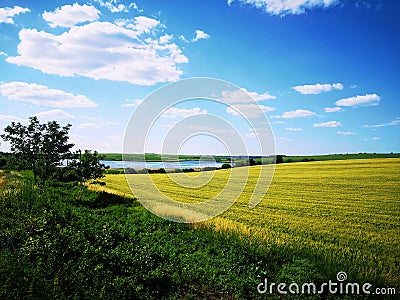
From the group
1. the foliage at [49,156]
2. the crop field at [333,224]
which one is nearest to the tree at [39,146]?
the foliage at [49,156]

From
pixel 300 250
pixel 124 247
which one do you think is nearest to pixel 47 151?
pixel 124 247

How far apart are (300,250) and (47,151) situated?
82.0 ft

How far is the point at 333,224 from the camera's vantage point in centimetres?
1579

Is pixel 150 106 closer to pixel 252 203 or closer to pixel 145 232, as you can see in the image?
pixel 145 232

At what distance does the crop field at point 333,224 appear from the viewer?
9992 mm

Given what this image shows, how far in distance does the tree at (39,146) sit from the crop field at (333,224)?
12.9m

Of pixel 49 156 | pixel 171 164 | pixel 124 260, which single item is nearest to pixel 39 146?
pixel 49 156

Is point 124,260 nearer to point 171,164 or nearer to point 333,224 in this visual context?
point 333,224

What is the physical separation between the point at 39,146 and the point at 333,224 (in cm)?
2765

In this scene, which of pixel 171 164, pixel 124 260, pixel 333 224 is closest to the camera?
pixel 124 260

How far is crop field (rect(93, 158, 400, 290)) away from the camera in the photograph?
32.8 feet

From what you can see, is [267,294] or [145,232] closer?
[267,294]

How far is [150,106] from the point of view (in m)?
15.4

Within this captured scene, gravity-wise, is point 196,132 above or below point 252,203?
above
